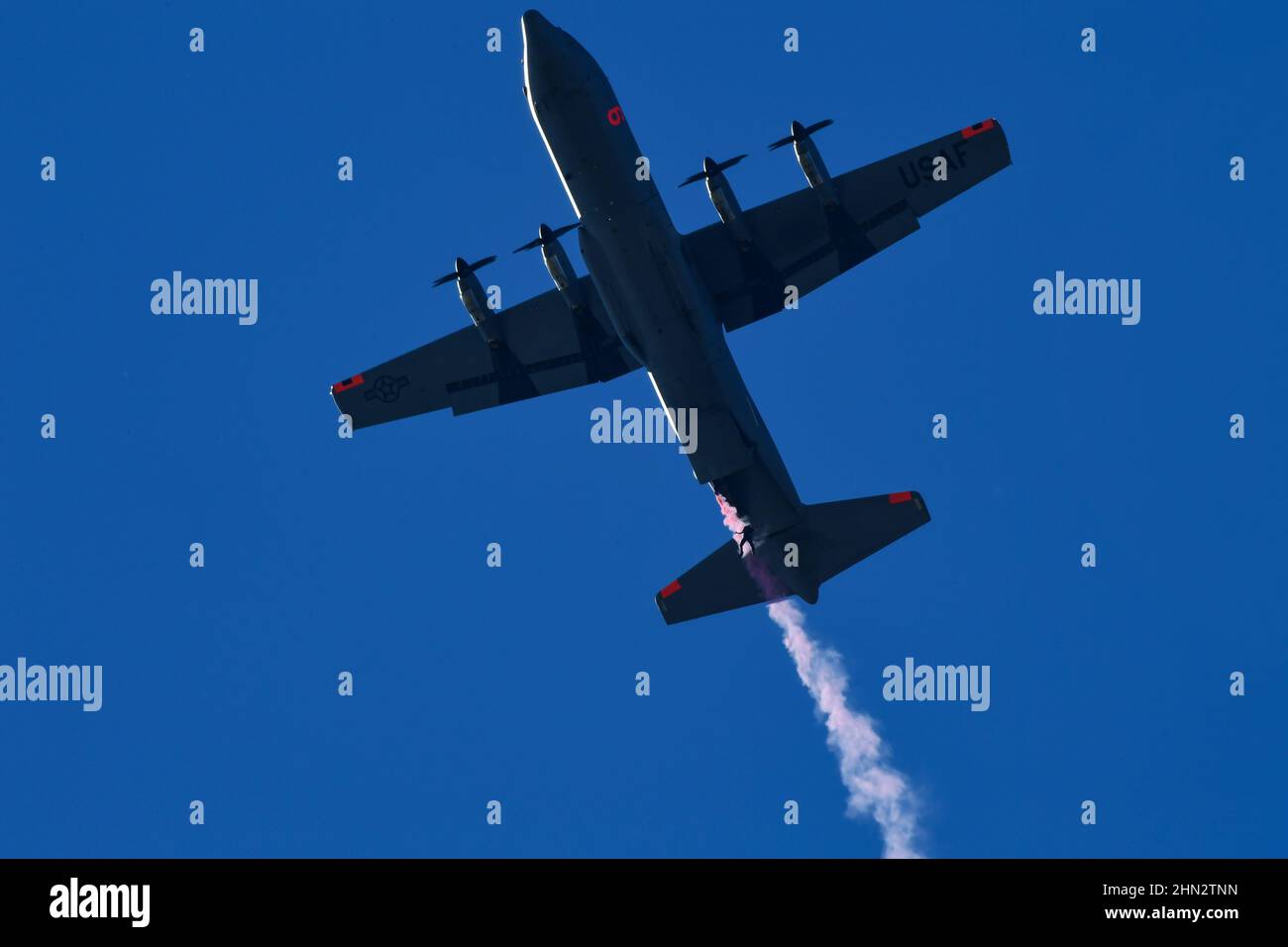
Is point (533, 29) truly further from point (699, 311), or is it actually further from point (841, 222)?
point (841, 222)

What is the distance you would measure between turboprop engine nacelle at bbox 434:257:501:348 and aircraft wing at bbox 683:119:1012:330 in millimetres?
6758

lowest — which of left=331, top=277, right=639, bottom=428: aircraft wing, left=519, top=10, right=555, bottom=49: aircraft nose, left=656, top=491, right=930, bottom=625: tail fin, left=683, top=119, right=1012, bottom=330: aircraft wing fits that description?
left=656, top=491, right=930, bottom=625: tail fin

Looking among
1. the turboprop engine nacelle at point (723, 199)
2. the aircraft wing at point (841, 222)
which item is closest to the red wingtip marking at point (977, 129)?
the aircraft wing at point (841, 222)

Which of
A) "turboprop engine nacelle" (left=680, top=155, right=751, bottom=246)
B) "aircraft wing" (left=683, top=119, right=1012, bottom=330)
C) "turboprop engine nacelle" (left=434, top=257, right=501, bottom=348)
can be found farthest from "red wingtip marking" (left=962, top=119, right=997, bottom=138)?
"turboprop engine nacelle" (left=434, top=257, right=501, bottom=348)

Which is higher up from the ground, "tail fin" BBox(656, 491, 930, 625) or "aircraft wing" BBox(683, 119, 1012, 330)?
"aircraft wing" BBox(683, 119, 1012, 330)

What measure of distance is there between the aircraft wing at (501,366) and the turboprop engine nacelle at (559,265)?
37 centimetres

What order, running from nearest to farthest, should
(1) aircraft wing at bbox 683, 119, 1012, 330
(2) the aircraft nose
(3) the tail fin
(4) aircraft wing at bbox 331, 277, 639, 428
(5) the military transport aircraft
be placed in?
(2) the aircraft nose → (5) the military transport aircraft → (3) the tail fin → (1) aircraft wing at bbox 683, 119, 1012, 330 → (4) aircraft wing at bbox 331, 277, 639, 428

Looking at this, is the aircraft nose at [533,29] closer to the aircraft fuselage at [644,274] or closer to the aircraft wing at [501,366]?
the aircraft fuselage at [644,274]

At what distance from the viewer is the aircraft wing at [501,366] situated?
159 ft

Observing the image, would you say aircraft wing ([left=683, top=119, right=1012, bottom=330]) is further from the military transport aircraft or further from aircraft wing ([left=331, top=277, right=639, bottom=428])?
aircraft wing ([left=331, top=277, right=639, bottom=428])

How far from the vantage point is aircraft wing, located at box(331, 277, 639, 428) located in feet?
159

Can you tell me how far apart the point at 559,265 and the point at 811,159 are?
815 centimetres

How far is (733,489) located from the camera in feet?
153
